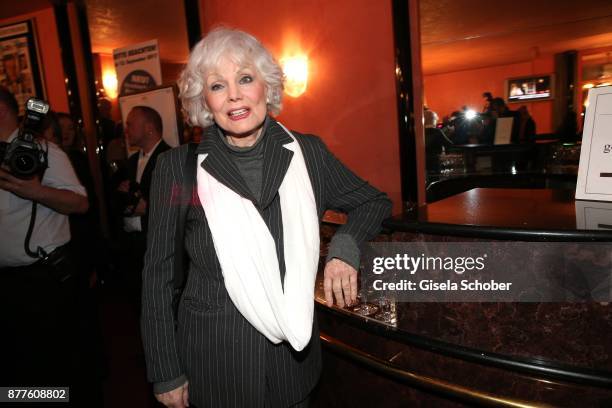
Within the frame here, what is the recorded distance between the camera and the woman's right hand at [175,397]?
1.13 metres

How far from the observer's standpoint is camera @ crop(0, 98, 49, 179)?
1.86m

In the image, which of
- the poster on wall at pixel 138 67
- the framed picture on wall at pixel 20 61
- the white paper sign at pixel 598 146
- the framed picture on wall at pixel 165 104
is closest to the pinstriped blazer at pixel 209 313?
the white paper sign at pixel 598 146

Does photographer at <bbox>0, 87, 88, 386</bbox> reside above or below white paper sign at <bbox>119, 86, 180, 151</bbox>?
below

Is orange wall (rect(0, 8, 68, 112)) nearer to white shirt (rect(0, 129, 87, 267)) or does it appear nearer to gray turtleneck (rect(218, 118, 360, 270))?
white shirt (rect(0, 129, 87, 267))

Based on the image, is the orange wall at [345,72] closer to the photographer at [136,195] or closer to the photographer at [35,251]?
the photographer at [136,195]

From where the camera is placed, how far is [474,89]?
3855 millimetres

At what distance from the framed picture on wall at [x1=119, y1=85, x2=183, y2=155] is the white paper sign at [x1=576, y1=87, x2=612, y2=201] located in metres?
3.14

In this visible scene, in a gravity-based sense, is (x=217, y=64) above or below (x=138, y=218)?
above

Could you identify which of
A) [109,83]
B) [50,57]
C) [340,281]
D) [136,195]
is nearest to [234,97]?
[340,281]

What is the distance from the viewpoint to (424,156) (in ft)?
12.0

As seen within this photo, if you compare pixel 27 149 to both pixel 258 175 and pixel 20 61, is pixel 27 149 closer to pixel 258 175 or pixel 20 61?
pixel 258 175

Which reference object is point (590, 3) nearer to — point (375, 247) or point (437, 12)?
point (437, 12)

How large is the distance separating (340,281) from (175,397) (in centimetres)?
55

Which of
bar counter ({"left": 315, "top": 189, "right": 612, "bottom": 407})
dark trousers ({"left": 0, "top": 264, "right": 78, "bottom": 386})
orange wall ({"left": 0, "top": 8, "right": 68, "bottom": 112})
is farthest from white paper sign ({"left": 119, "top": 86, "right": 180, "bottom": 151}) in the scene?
bar counter ({"left": 315, "top": 189, "right": 612, "bottom": 407})
